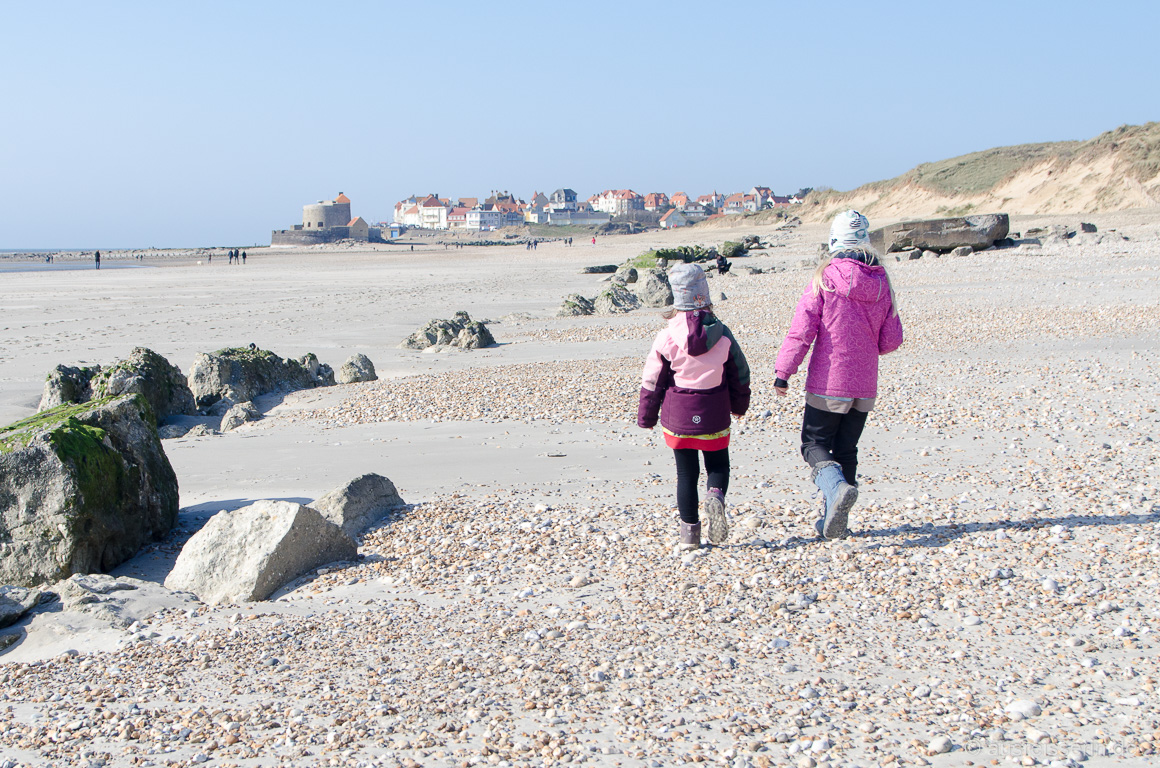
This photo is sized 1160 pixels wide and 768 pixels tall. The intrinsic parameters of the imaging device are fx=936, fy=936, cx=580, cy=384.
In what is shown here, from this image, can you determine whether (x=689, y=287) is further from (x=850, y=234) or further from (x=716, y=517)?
(x=716, y=517)

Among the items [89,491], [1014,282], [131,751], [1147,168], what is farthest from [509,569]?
[1147,168]

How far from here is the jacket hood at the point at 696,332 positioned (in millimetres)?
4668

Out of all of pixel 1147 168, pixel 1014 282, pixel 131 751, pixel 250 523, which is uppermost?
pixel 1147 168

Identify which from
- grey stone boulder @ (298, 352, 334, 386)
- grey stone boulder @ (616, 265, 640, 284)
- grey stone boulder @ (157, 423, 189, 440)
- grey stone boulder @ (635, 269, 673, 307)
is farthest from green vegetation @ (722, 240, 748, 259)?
grey stone boulder @ (157, 423, 189, 440)

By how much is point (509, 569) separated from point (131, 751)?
1958 mm

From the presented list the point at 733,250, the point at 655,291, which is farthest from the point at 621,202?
the point at 655,291

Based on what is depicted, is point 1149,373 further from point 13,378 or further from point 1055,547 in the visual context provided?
point 13,378

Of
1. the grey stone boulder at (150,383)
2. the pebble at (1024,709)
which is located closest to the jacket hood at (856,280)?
the pebble at (1024,709)

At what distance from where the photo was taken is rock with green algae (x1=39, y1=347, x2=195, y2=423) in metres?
9.06

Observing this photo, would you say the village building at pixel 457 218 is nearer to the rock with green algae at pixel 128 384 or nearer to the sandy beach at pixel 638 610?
the rock with green algae at pixel 128 384

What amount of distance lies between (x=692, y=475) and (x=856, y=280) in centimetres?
132

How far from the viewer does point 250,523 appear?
4.64 meters

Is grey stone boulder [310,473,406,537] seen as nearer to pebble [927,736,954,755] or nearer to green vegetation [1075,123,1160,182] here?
pebble [927,736,954,755]

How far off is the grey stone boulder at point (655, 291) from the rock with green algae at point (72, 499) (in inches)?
625
